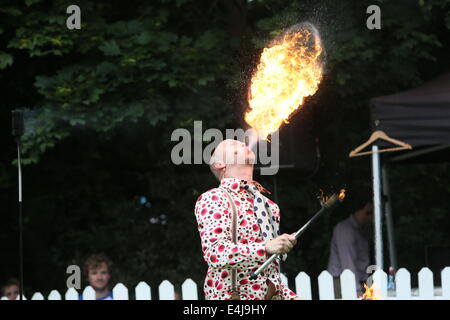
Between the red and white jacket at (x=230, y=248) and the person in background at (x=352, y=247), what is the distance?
4.62 meters

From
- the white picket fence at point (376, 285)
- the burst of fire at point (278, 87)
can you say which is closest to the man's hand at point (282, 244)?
the burst of fire at point (278, 87)

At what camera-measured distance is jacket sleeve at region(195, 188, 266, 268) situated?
3779 mm

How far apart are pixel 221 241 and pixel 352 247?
5.03 meters

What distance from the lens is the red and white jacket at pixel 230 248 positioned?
379 cm

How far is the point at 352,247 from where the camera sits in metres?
8.66

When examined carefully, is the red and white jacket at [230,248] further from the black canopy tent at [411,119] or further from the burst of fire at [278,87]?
the black canopy tent at [411,119]

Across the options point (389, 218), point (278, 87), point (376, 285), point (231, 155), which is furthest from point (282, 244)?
point (389, 218)

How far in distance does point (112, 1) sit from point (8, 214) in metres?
3.01

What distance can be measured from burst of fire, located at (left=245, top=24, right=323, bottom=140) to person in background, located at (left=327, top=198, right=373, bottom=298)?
339 cm

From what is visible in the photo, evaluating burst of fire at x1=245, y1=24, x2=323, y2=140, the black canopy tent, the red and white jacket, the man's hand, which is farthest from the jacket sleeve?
the black canopy tent

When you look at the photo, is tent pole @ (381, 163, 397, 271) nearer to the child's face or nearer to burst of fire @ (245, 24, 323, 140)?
the child's face

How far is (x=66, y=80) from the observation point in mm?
8641

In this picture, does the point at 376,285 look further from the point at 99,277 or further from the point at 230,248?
the point at 230,248
